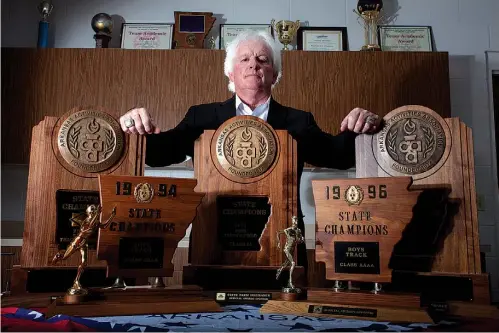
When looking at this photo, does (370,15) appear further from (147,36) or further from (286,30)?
(147,36)

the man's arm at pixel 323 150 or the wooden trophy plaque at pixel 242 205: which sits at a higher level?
the man's arm at pixel 323 150

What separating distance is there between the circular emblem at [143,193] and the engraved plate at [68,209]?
0.63 feet

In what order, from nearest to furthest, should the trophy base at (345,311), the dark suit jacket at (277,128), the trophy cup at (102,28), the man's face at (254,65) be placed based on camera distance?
the trophy base at (345,311) < the dark suit jacket at (277,128) < the man's face at (254,65) < the trophy cup at (102,28)

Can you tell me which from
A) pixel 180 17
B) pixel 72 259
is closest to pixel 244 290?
pixel 72 259

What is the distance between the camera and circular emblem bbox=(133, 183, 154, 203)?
110 centimetres

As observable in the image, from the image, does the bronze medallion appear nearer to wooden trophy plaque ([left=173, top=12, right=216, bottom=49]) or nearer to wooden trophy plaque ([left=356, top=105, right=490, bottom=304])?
wooden trophy plaque ([left=356, top=105, right=490, bottom=304])

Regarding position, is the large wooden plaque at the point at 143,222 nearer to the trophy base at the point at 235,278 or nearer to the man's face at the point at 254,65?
the trophy base at the point at 235,278

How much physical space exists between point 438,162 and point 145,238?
2.40ft

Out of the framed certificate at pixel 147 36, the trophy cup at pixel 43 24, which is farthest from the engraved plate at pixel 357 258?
the trophy cup at pixel 43 24

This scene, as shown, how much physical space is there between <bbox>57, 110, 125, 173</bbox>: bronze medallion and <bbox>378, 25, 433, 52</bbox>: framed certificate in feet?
8.45

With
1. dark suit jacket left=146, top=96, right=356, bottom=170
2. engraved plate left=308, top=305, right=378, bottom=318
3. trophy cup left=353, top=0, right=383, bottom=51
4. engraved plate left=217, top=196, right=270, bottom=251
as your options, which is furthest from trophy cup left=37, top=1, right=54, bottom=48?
engraved plate left=308, top=305, right=378, bottom=318

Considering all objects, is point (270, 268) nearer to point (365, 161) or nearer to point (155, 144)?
point (365, 161)

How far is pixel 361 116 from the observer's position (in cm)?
128

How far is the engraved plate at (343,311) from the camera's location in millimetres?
972
